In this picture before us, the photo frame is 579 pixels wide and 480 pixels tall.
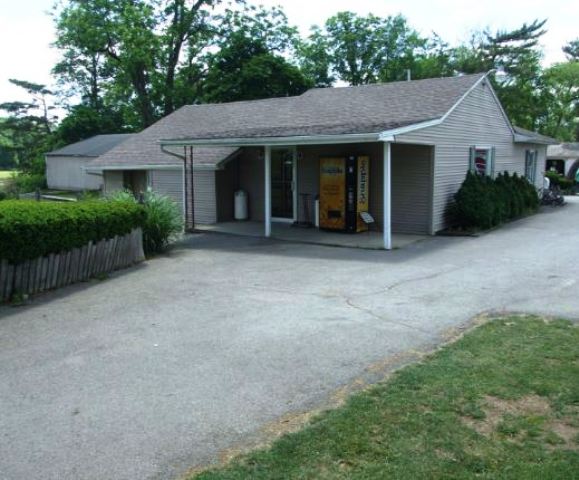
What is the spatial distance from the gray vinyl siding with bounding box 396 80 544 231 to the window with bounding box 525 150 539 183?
2539 mm

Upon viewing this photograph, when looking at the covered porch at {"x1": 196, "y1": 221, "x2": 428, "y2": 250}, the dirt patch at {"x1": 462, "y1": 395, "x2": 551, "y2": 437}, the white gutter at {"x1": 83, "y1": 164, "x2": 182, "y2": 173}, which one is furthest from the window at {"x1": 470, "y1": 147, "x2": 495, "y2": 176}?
the dirt patch at {"x1": 462, "y1": 395, "x2": 551, "y2": 437}

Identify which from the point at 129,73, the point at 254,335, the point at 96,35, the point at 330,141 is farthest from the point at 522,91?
the point at 254,335

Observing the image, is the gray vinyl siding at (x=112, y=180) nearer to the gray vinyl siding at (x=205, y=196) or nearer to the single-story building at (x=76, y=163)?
the gray vinyl siding at (x=205, y=196)

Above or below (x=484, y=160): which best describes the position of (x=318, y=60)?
above

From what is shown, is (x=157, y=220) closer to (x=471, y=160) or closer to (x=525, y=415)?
(x=471, y=160)

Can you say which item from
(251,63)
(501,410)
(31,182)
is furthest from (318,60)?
(501,410)

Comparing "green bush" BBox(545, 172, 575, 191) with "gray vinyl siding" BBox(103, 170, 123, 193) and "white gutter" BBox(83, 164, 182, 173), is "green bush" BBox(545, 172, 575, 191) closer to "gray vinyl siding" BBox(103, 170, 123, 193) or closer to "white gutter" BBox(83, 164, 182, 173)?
"white gutter" BBox(83, 164, 182, 173)

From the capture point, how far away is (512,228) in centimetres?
1577

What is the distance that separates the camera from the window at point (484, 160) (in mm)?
17683

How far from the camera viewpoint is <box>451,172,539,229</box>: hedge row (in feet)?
50.4

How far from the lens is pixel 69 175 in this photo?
39.9 m

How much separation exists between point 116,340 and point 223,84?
2922 cm

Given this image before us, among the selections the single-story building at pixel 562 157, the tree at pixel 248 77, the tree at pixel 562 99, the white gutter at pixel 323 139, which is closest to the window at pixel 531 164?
the white gutter at pixel 323 139

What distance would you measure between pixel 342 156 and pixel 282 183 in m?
A: 2.72
